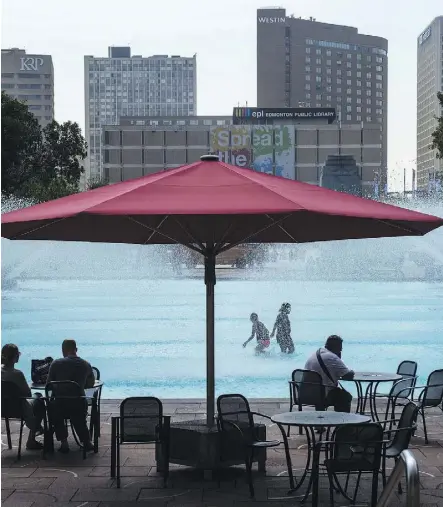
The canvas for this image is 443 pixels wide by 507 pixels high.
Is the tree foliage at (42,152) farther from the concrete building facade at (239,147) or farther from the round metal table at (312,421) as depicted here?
the concrete building facade at (239,147)

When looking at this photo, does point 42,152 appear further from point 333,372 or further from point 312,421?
point 312,421

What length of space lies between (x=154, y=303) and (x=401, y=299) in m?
9.36

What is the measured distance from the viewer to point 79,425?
32.5 ft

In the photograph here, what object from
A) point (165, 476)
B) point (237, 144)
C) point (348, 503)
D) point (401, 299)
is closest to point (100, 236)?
point (165, 476)

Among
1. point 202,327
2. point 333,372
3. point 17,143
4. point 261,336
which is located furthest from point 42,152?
point 333,372

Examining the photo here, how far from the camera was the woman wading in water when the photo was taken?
18.7m

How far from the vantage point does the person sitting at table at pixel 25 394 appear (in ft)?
32.1

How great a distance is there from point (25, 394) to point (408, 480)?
604 cm

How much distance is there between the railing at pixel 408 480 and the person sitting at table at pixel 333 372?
5292 mm

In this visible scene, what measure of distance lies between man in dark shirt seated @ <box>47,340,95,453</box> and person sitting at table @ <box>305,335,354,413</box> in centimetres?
234

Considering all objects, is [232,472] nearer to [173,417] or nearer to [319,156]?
[173,417]

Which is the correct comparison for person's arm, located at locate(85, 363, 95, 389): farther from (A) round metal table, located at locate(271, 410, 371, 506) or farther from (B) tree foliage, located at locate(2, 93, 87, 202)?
(B) tree foliage, located at locate(2, 93, 87, 202)

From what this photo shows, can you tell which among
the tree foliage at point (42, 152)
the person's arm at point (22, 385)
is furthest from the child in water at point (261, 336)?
the tree foliage at point (42, 152)

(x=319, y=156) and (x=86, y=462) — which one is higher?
(x=319, y=156)
